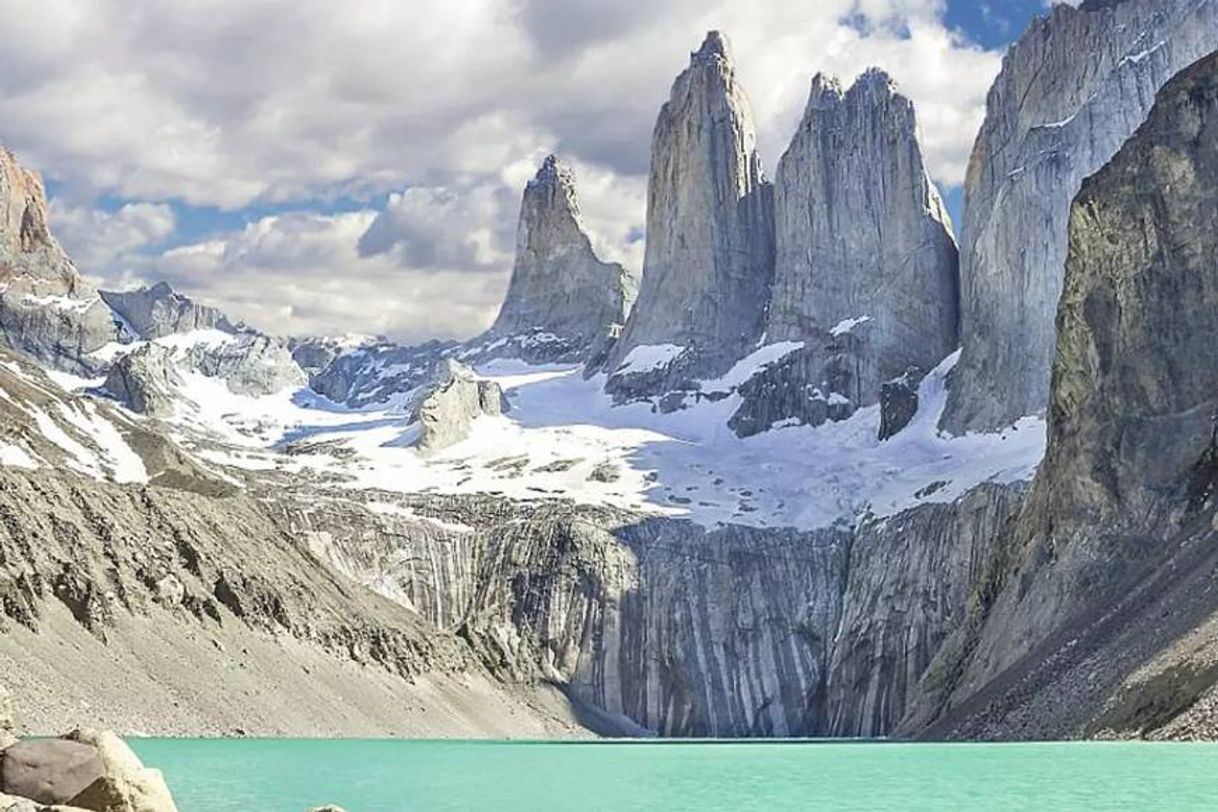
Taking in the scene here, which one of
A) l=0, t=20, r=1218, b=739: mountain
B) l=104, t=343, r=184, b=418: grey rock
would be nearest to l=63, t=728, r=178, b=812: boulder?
l=0, t=20, r=1218, b=739: mountain

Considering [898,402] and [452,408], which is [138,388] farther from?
[898,402]

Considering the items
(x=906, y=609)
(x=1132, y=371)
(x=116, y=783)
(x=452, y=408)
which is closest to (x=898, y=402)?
(x=906, y=609)

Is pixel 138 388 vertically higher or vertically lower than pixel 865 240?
lower

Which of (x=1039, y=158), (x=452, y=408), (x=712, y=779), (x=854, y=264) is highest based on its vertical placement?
(x=1039, y=158)

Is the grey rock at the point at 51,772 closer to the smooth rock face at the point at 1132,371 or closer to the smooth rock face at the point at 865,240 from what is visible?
the smooth rock face at the point at 1132,371

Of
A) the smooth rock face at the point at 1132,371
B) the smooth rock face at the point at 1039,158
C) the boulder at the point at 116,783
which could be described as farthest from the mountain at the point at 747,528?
the boulder at the point at 116,783

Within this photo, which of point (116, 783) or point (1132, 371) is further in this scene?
point (1132, 371)

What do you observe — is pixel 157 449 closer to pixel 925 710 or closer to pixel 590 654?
pixel 590 654
